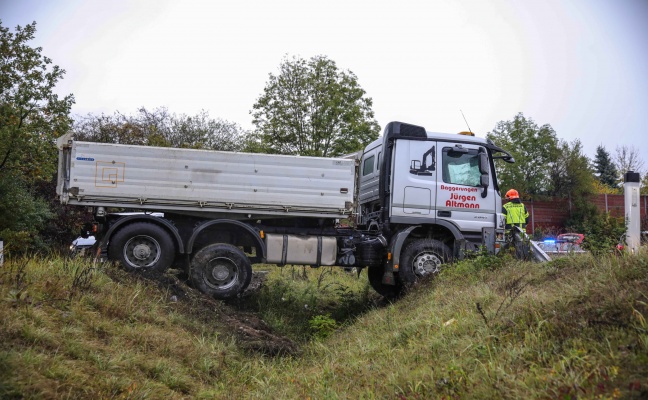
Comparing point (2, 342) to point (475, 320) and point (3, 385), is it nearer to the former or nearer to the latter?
point (3, 385)

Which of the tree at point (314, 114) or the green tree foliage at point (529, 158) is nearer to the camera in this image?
the tree at point (314, 114)

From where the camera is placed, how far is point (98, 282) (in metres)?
7.51

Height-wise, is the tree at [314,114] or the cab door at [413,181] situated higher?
the tree at [314,114]

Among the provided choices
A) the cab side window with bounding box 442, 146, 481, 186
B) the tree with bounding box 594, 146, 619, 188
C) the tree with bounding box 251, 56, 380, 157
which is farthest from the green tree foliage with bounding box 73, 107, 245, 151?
the tree with bounding box 594, 146, 619, 188

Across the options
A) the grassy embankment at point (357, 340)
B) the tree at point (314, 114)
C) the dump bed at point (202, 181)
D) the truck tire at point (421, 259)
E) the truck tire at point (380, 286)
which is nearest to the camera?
the grassy embankment at point (357, 340)

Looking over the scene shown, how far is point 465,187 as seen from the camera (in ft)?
34.7

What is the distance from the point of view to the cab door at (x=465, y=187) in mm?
10492

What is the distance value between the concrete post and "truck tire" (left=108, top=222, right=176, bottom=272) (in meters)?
6.82

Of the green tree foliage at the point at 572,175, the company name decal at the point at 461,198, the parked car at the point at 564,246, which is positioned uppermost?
the green tree foliage at the point at 572,175

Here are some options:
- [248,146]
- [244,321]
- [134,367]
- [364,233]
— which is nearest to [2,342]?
[134,367]

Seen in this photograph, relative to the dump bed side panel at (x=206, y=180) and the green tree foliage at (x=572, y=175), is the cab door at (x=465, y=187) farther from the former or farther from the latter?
the green tree foliage at (x=572, y=175)

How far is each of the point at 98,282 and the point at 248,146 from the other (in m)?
17.5

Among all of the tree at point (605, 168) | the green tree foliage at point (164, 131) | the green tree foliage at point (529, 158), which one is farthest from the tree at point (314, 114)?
the tree at point (605, 168)

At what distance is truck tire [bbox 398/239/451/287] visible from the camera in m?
10.2
